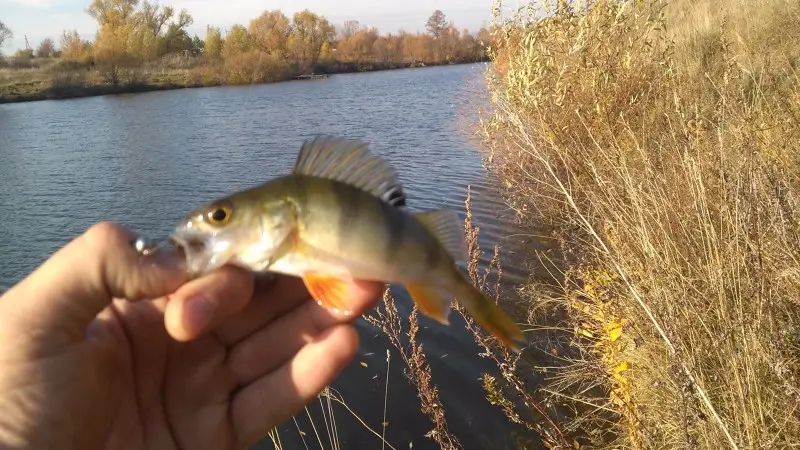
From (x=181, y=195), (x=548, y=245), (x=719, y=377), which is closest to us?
(x=719, y=377)

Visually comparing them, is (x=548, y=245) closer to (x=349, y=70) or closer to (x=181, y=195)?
(x=181, y=195)

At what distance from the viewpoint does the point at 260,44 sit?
74.2 metres

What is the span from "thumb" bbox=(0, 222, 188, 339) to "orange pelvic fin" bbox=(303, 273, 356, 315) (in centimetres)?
45

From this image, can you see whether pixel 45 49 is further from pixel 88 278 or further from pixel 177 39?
pixel 88 278

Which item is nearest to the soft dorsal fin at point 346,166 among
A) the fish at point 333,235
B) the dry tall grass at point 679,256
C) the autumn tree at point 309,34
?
the fish at point 333,235

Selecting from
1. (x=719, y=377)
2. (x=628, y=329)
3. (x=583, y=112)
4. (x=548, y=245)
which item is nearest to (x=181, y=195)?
(x=548, y=245)

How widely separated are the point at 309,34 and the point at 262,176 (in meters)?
71.8

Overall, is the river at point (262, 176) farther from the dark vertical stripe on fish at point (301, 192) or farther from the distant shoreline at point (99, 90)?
the distant shoreline at point (99, 90)

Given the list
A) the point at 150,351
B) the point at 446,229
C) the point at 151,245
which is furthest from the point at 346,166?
the point at 150,351

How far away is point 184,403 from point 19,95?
53660 mm

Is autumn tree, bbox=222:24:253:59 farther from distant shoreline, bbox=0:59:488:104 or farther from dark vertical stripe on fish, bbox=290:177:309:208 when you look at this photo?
dark vertical stripe on fish, bbox=290:177:309:208

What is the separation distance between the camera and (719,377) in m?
3.65

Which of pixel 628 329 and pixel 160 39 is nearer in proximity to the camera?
pixel 628 329

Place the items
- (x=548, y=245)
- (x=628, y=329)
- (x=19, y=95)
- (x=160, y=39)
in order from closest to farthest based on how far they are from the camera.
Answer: (x=628, y=329) → (x=548, y=245) → (x=19, y=95) → (x=160, y=39)
